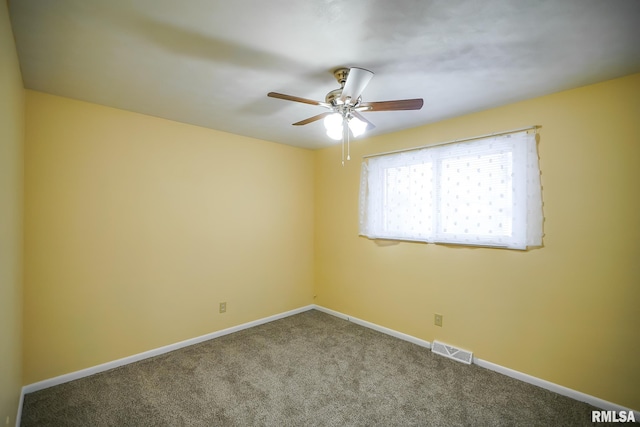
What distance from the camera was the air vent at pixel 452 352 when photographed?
8.87ft

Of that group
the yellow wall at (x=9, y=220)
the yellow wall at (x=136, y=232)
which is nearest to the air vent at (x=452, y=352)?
the yellow wall at (x=136, y=232)

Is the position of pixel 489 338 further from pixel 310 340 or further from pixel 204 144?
pixel 204 144

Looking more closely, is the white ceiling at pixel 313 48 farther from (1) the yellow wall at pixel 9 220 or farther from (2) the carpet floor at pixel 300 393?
(2) the carpet floor at pixel 300 393

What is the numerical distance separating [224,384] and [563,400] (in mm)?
2668

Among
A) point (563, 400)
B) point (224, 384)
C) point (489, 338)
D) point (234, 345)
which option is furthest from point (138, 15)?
point (563, 400)

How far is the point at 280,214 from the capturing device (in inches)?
156

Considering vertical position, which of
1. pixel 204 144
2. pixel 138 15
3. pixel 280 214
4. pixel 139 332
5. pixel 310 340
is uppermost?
pixel 138 15

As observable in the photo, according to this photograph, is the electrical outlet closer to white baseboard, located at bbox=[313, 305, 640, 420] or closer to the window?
white baseboard, located at bbox=[313, 305, 640, 420]

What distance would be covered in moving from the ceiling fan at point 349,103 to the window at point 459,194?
1179 mm

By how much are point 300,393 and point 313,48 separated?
8.13 ft

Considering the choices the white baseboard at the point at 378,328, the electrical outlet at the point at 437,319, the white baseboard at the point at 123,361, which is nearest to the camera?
the white baseboard at the point at 123,361

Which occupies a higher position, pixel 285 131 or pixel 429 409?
pixel 285 131

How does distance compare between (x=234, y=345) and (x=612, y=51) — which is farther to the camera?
(x=234, y=345)

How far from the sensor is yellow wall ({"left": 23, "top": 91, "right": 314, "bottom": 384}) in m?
2.29
